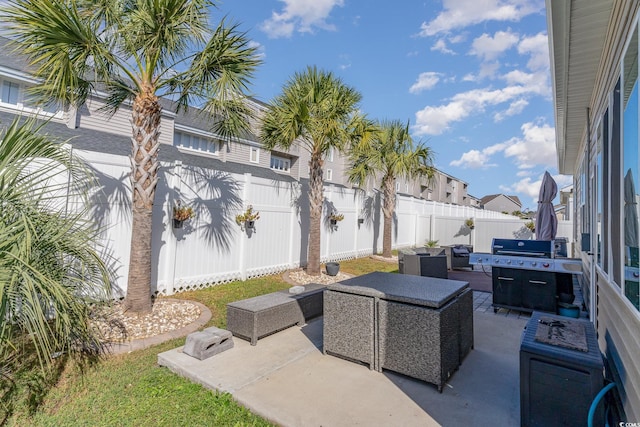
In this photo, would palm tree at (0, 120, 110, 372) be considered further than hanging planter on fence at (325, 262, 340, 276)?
No

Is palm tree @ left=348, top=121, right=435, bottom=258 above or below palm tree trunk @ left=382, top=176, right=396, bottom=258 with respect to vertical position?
above

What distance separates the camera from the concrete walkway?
8.47 ft

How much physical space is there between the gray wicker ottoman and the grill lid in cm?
382

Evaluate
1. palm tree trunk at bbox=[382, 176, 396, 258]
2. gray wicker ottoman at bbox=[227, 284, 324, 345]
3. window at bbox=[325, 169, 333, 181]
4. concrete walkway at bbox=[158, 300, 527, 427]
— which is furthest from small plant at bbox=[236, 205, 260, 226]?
window at bbox=[325, 169, 333, 181]

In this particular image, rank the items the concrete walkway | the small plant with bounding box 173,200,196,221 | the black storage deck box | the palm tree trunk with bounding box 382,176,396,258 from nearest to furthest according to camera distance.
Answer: the black storage deck box, the concrete walkway, the small plant with bounding box 173,200,196,221, the palm tree trunk with bounding box 382,176,396,258

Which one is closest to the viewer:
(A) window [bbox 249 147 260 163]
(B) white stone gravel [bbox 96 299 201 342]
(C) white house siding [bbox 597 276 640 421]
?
(C) white house siding [bbox 597 276 640 421]

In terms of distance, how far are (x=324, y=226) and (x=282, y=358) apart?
24.1 ft

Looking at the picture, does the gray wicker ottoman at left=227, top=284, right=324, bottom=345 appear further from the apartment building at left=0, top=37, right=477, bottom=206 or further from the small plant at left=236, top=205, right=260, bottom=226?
the small plant at left=236, top=205, right=260, bottom=226

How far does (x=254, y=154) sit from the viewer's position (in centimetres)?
1889

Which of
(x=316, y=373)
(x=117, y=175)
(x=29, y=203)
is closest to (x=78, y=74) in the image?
(x=117, y=175)

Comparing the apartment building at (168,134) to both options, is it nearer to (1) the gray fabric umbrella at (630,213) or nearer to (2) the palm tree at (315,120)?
(2) the palm tree at (315,120)

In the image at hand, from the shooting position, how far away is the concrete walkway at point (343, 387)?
258 centimetres

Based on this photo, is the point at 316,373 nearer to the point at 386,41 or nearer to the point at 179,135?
the point at 386,41

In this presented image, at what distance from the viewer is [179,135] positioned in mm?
15359
